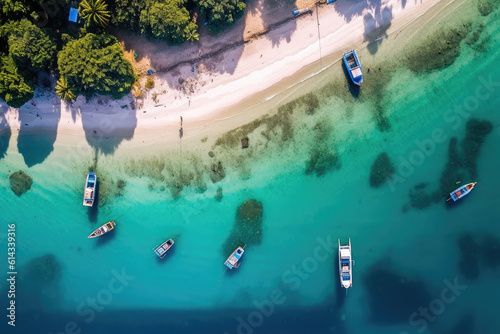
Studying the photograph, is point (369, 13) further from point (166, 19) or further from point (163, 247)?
point (163, 247)

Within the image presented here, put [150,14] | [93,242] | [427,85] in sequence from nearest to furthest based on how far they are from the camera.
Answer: [150,14], [427,85], [93,242]

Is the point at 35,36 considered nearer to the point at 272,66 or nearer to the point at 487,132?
the point at 272,66

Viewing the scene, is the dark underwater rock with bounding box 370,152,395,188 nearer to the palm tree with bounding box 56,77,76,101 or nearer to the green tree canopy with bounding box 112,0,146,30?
the green tree canopy with bounding box 112,0,146,30

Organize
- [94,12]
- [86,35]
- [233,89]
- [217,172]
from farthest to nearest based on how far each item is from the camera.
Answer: [217,172]
[233,89]
[86,35]
[94,12]

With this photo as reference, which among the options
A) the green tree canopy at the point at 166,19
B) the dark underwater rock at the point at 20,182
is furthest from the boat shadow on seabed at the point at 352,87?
the dark underwater rock at the point at 20,182

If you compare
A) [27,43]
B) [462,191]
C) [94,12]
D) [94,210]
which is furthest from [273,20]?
[94,210]

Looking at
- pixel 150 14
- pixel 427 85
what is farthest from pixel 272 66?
pixel 427 85

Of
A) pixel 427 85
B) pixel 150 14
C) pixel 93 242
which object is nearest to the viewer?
pixel 150 14
